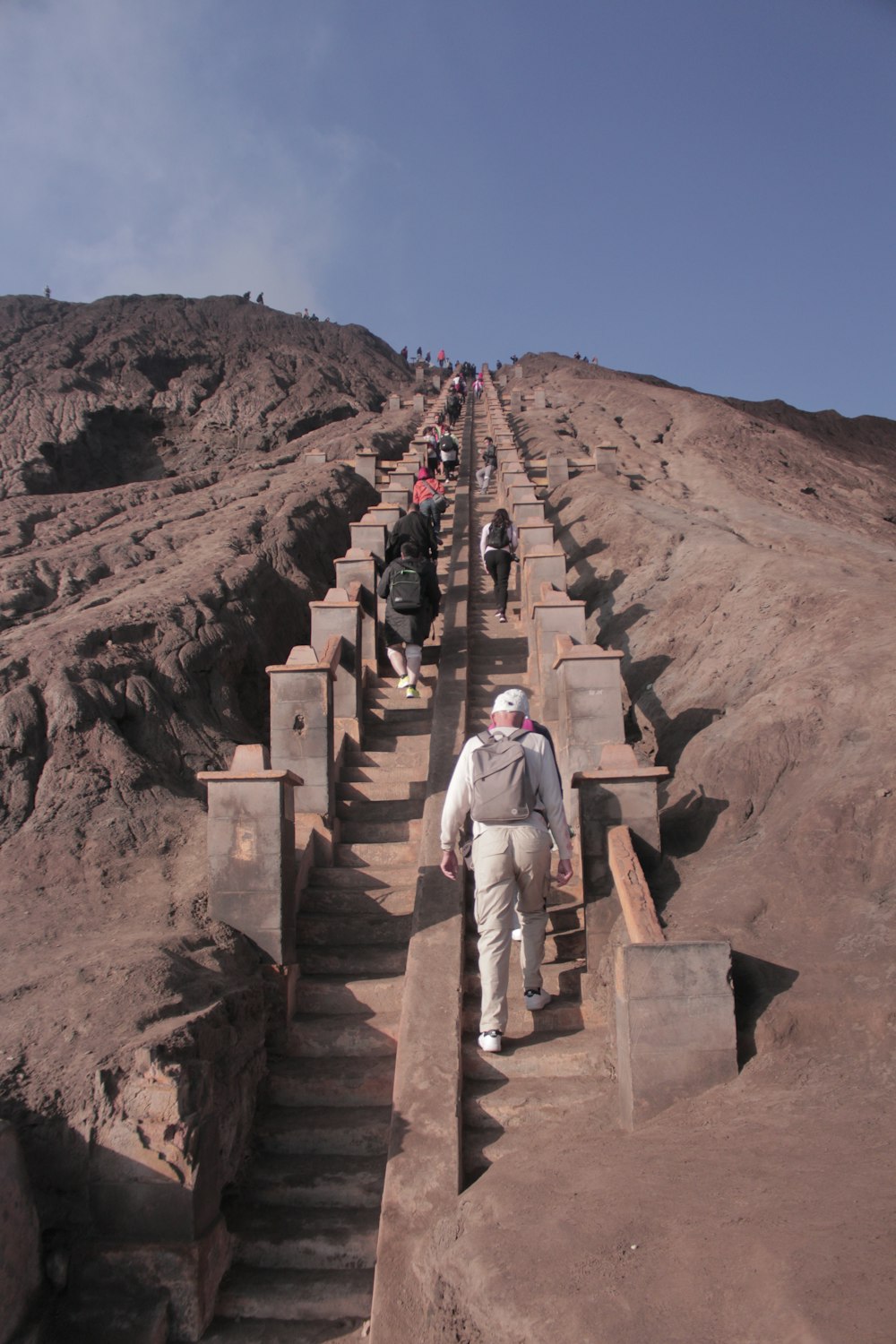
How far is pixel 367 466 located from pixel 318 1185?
17.4m

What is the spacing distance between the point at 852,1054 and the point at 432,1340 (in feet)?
6.83

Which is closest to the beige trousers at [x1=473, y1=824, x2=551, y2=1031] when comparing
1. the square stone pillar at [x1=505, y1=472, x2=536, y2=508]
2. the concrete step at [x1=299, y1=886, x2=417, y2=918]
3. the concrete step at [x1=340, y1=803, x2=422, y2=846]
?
the concrete step at [x1=299, y1=886, x2=417, y2=918]

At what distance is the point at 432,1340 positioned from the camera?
3.88 metres

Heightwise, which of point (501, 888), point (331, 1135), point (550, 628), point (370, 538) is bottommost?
point (331, 1135)

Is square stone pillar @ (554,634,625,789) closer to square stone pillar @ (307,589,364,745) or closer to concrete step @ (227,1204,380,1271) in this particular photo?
square stone pillar @ (307,589,364,745)

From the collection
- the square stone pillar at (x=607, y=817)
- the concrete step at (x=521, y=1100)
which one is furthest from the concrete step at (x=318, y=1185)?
the square stone pillar at (x=607, y=817)

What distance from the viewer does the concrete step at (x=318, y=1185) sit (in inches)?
210

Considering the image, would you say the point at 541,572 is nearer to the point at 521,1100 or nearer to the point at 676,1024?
the point at 521,1100

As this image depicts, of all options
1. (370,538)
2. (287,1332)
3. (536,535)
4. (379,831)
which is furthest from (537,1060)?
(536,535)

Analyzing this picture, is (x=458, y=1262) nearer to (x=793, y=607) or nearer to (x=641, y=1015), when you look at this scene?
(x=641, y=1015)

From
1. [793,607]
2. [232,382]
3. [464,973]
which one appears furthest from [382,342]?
[464,973]

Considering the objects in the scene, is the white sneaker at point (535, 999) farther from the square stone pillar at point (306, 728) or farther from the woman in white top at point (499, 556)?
the woman in white top at point (499, 556)

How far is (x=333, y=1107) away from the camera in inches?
231

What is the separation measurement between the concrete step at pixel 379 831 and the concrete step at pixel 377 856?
0.17 m
